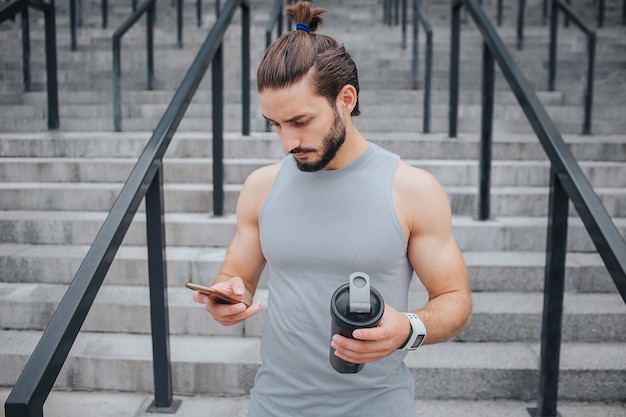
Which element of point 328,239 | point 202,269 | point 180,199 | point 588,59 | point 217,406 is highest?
point 588,59

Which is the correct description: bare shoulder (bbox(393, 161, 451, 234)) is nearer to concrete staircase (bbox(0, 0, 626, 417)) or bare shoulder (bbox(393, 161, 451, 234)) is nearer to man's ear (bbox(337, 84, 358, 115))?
man's ear (bbox(337, 84, 358, 115))

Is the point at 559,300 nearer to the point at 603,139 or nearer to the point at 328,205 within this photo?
the point at 328,205

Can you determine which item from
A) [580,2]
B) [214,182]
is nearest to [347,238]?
[214,182]

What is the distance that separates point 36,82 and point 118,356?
3905 millimetres

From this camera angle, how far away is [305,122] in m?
A: 1.36

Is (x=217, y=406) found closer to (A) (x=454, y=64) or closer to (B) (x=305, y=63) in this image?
(B) (x=305, y=63)

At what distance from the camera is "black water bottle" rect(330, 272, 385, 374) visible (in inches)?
42.0

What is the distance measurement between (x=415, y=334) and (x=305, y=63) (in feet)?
2.14

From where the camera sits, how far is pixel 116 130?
15.0ft

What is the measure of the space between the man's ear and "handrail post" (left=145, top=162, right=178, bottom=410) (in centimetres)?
122

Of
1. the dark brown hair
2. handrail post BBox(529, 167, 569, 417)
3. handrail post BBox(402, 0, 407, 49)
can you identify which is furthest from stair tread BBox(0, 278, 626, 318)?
handrail post BBox(402, 0, 407, 49)

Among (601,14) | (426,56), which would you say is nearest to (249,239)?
(426,56)

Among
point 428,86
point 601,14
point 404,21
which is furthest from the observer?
point 601,14

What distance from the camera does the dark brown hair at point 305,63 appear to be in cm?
134
